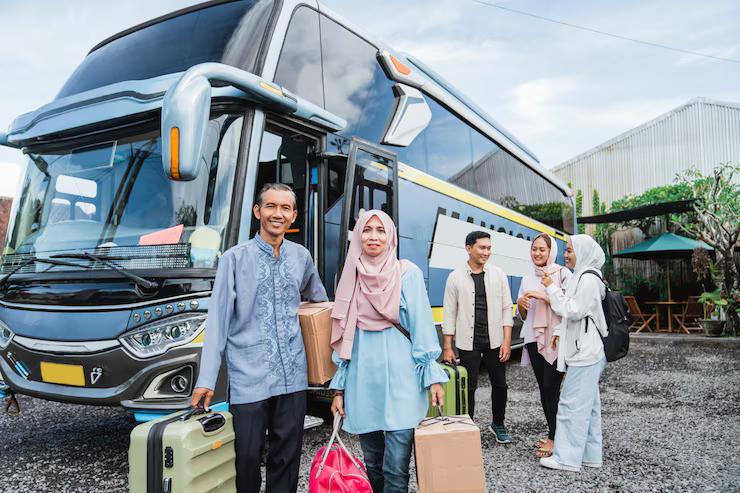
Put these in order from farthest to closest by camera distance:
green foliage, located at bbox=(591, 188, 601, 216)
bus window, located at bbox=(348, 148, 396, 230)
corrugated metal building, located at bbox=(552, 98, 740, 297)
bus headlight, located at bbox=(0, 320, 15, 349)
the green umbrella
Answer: green foliage, located at bbox=(591, 188, 601, 216) < corrugated metal building, located at bbox=(552, 98, 740, 297) < the green umbrella < bus window, located at bbox=(348, 148, 396, 230) < bus headlight, located at bbox=(0, 320, 15, 349)

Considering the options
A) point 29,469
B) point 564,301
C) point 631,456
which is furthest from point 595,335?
point 29,469

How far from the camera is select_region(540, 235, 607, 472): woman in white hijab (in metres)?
4.03

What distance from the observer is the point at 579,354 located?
4.05m

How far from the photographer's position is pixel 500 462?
429 cm

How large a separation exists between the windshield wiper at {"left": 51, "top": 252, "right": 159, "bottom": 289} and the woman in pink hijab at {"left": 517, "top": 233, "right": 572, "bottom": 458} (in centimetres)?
294

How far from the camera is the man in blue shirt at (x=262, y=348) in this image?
2.64 m

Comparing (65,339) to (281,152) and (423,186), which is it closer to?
(281,152)

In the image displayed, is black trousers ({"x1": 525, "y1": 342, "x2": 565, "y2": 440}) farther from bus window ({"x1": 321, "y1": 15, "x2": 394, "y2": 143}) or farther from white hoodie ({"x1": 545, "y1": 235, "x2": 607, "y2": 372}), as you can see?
bus window ({"x1": 321, "y1": 15, "x2": 394, "y2": 143})

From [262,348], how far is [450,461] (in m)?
1.08

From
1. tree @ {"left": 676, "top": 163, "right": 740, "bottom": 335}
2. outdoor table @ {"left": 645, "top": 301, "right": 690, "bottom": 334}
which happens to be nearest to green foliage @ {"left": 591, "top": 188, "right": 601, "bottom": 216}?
outdoor table @ {"left": 645, "top": 301, "right": 690, "bottom": 334}

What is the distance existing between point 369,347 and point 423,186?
12.1 feet

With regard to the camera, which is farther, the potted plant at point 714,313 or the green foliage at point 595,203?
the green foliage at point 595,203

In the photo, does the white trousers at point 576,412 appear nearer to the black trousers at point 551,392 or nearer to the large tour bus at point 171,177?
the black trousers at point 551,392

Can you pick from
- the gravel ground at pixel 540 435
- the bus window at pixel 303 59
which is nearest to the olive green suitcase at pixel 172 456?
the gravel ground at pixel 540 435
